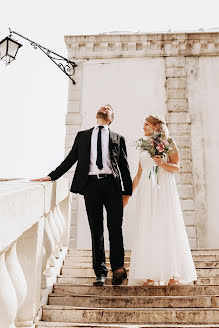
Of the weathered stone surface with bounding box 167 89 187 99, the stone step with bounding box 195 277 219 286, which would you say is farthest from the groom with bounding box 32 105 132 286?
the weathered stone surface with bounding box 167 89 187 99

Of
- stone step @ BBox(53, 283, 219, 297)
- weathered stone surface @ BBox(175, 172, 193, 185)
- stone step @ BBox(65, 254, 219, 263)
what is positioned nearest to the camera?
stone step @ BBox(53, 283, 219, 297)

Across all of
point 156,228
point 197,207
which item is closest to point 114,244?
point 156,228

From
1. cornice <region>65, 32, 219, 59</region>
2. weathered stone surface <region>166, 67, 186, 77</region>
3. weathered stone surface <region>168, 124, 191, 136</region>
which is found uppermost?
cornice <region>65, 32, 219, 59</region>

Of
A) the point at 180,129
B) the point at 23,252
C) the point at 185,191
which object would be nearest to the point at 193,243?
the point at 185,191

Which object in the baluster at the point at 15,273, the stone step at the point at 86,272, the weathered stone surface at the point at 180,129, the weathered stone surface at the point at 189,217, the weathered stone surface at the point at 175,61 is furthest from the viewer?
the weathered stone surface at the point at 175,61

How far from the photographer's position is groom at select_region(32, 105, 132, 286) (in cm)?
321

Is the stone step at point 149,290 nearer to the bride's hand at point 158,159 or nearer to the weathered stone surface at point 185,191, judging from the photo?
the bride's hand at point 158,159

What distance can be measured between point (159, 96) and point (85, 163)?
4.66m

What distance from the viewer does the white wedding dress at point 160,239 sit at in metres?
3.20

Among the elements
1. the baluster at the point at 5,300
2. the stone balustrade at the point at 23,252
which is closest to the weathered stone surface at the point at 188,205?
the stone balustrade at the point at 23,252

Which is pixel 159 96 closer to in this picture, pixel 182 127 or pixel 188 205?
pixel 182 127

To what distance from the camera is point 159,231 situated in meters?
3.34

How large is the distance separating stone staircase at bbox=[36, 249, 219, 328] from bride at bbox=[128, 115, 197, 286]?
157 millimetres

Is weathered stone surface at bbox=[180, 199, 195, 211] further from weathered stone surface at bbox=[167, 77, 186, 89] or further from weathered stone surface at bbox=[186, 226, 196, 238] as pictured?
weathered stone surface at bbox=[167, 77, 186, 89]
